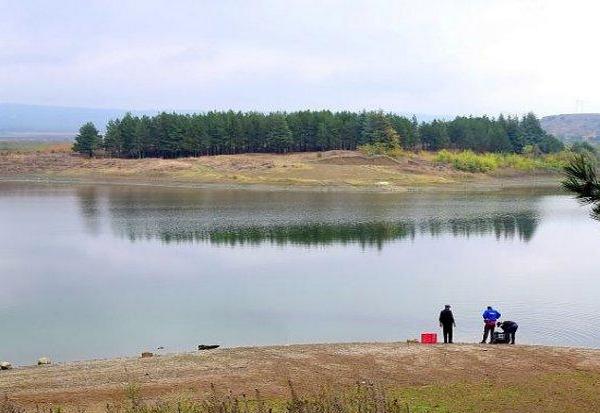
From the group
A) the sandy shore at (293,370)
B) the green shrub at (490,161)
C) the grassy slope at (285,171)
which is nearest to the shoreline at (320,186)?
the grassy slope at (285,171)

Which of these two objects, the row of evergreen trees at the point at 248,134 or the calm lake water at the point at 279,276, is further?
the row of evergreen trees at the point at 248,134

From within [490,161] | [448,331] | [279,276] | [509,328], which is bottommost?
[279,276]

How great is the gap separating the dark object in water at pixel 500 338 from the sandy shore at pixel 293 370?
1.28m

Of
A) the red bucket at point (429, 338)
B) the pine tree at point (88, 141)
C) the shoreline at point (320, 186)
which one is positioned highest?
the pine tree at point (88, 141)

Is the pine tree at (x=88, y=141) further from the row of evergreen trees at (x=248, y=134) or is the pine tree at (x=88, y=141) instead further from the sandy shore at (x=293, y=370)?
the sandy shore at (x=293, y=370)

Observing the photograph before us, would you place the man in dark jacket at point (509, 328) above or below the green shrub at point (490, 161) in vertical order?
below

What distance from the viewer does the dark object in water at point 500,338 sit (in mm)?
21781

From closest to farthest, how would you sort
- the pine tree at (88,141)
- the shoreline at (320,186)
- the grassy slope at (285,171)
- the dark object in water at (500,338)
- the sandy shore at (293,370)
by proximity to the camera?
the sandy shore at (293,370), the dark object in water at (500,338), the shoreline at (320,186), the grassy slope at (285,171), the pine tree at (88,141)

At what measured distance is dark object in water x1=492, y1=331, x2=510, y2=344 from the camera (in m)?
21.8

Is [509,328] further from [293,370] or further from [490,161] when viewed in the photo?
[490,161]

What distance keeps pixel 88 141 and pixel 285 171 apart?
39.3 m

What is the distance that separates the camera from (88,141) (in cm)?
11838

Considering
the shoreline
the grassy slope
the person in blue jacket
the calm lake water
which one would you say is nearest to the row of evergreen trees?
the grassy slope

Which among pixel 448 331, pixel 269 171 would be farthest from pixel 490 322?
pixel 269 171
